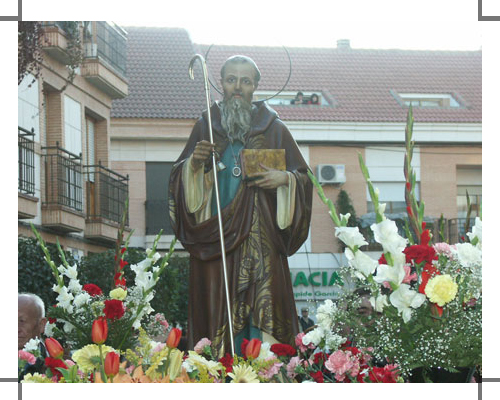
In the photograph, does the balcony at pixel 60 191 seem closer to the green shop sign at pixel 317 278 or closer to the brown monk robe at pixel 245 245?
the green shop sign at pixel 317 278

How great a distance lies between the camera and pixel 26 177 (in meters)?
12.0

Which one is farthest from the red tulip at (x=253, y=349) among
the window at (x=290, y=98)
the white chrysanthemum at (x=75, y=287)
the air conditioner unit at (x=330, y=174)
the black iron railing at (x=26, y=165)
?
the window at (x=290, y=98)

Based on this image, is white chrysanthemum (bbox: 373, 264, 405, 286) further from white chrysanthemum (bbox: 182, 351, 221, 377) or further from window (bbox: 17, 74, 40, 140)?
window (bbox: 17, 74, 40, 140)

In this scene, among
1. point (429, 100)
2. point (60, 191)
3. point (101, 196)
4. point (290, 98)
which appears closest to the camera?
point (60, 191)

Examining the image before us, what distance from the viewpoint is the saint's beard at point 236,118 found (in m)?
5.78

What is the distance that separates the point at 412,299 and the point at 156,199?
1410 centimetres

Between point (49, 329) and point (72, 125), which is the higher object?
point (72, 125)

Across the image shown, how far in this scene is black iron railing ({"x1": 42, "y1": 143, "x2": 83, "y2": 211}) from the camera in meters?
13.4

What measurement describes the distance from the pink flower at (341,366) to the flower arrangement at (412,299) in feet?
0.26

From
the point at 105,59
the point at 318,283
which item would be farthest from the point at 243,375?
the point at 318,283

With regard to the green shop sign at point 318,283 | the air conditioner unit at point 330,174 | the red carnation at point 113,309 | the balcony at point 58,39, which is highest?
the balcony at point 58,39

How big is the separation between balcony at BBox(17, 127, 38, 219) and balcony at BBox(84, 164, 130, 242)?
1.83 metres

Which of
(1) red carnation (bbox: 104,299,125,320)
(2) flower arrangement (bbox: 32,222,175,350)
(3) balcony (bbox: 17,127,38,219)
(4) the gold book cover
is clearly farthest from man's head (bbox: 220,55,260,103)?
(3) balcony (bbox: 17,127,38,219)

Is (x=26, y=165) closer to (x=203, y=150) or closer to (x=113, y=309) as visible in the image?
(x=203, y=150)
